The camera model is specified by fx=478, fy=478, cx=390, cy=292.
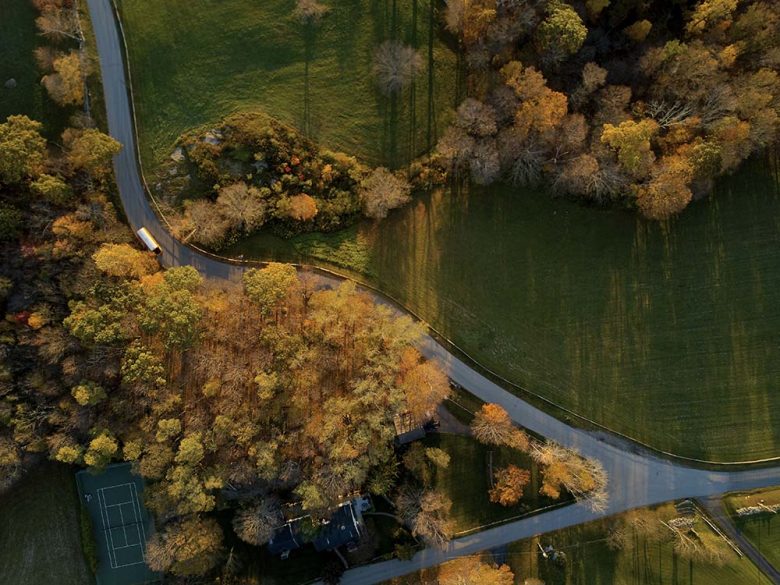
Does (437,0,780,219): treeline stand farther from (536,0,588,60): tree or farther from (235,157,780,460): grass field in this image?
(235,157,780,460): grass field

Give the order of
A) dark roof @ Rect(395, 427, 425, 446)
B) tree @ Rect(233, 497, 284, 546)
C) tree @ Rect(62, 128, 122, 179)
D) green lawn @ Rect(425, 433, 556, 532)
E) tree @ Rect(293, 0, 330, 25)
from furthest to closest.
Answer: green lawn @ Rect(425, 433, 556, 532), tree @ Rect(293, 0, 330, 25), dark roof @ Rect(395, 427, 425, 446), tree @ Rect(62, 128, 122, 179), tree @ Rect(233, 497, 284, 546)

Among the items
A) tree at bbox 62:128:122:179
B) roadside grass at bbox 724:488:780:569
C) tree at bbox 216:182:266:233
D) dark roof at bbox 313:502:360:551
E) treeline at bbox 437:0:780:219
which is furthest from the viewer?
roadside grass at bbox 724:488:780:569

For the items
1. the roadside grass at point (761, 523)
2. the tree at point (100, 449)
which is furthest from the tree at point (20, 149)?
the roadside grass at point (761, 523)

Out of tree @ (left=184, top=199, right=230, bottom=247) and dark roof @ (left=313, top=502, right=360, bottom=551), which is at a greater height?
tree @ (left=184, top=199, right=230, bottom=247)

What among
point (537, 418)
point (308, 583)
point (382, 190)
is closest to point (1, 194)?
point (382, 190)

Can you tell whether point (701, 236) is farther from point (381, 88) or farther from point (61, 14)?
point (61, 14)

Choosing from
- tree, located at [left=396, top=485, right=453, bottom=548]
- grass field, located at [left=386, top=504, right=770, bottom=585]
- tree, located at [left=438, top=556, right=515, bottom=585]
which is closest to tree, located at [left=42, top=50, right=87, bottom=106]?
tree, located at [left=396, top=485, right=453, bottom=548]

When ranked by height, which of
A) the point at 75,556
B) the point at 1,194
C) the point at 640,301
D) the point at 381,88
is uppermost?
the point at 381,88

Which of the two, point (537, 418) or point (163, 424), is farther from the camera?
point (537, 418)
